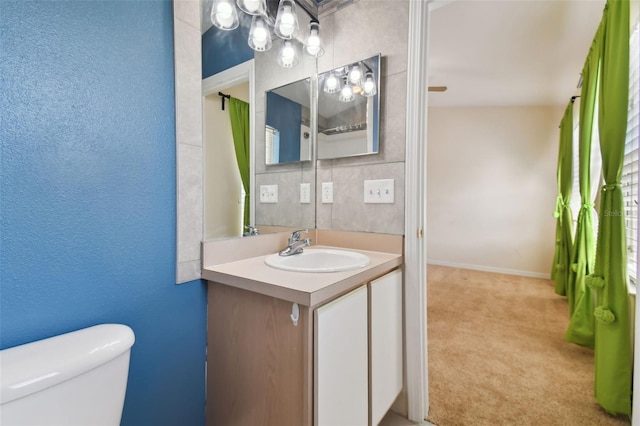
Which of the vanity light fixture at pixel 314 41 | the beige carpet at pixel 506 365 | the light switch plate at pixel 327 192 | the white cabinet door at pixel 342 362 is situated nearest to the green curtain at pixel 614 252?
the beige carpet at pixel 506 365

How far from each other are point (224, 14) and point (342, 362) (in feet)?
4.62

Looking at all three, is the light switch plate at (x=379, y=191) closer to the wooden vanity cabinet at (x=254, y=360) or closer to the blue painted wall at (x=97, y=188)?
the wooden vanity cabinet at (x=254, y=360)

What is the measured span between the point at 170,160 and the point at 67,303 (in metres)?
0.51

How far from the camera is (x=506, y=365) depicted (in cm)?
180

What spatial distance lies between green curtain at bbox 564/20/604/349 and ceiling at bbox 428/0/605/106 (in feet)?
0.80

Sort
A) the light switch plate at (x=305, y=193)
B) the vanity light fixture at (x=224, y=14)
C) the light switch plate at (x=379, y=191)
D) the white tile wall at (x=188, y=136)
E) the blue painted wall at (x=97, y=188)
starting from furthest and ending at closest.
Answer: the light switch plate at (x=305, y=193) → the light switch plate at (x=379, y=191) → the vanity light fixture at (x=224, y=14) → the white tile wall at (x=188, y=136) → the blue painted wall at (x=97, y=188)

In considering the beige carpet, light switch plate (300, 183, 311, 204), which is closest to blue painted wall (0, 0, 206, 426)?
light switch plate (300, 183, 311, 204)

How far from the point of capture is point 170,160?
961 millimetres

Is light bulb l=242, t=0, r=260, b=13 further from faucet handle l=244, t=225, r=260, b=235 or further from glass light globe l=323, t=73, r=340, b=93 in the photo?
faucet handle l=244, t=225, r=260, b=235

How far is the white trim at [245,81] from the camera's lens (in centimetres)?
110

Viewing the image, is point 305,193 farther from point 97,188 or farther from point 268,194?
point 97,188

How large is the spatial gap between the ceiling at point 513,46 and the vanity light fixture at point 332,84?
0.56 meters

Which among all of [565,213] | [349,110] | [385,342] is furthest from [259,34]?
[565,213]

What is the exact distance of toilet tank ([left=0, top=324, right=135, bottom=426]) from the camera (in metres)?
0.54
